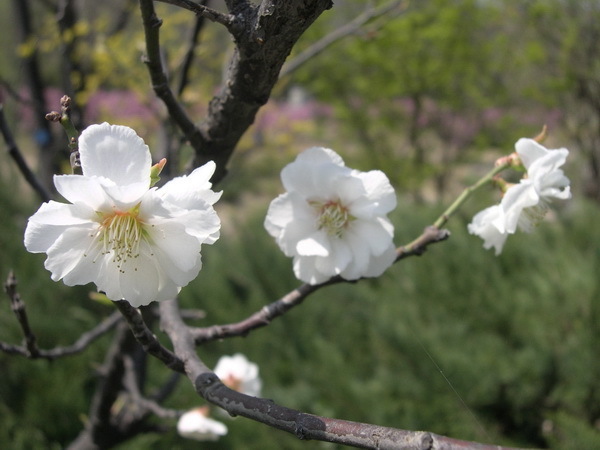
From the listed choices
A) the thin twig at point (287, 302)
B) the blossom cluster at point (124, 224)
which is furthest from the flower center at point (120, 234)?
the thin twig at point (287, 302)

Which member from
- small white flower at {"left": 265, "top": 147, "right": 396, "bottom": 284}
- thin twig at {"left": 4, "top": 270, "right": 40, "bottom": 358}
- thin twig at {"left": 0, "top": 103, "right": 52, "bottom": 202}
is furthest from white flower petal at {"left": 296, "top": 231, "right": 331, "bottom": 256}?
thin twig at {"left": 0, "top": 103, "right": 52, "bottom": 202}

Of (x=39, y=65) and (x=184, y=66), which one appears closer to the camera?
(x=184, y=66)

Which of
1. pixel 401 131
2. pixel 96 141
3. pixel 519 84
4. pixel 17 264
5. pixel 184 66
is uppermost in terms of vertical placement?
pixel 96 141

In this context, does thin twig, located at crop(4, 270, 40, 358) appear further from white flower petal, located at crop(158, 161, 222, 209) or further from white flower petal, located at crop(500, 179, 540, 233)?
white flower petal, located at crop(500, 179, 540, 233)

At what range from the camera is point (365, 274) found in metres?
0.88

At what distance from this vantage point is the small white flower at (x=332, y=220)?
2.85 feet

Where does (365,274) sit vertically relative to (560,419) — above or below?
above

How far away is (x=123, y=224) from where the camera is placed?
2.28 ft

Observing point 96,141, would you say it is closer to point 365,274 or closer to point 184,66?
point 365,274

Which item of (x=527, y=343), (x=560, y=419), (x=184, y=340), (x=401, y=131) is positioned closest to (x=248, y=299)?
(x=527, y=343)

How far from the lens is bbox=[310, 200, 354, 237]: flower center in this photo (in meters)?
0.92

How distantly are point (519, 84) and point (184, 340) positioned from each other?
7.10 meters

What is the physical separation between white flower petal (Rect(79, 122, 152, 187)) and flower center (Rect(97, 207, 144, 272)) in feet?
0.20

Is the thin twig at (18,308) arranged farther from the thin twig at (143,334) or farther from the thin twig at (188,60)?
the thin twig at (188,60)
